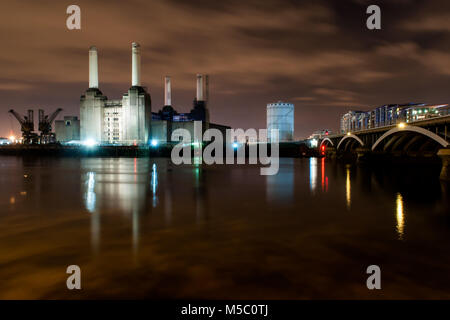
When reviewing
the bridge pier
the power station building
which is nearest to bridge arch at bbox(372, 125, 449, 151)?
the bridge pier

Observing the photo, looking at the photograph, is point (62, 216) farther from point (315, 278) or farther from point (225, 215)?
point (315, 278)

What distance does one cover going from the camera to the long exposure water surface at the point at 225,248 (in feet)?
21.0

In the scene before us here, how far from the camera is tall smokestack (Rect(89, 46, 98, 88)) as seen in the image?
12221 centimetres

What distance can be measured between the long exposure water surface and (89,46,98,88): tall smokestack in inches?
4713

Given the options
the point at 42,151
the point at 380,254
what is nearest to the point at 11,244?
the point at 380,254

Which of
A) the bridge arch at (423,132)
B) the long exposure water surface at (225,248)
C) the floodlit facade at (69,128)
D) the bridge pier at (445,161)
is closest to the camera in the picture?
the long exposure water surface at (225,248)

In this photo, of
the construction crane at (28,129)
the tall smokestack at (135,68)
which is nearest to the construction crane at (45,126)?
the construction crane at (28,129)

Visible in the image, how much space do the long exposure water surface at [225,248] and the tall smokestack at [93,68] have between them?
11971cm

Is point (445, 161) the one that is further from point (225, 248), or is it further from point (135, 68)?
point (135, 68)

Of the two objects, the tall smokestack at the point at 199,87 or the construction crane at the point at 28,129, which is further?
the tall smokestack at the point at 199,87

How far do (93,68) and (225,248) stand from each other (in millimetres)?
134353

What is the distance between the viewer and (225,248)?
895 cm

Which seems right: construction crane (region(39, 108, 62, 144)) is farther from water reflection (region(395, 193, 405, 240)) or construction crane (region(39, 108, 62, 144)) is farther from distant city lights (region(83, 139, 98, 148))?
water reflection (region(395, 193, 405, 240))

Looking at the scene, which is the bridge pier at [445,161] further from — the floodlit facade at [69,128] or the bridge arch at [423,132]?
the floodlit facade at [69,128]
